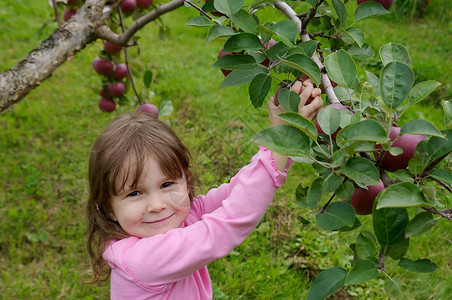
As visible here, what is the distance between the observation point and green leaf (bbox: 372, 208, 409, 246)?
2.12ft

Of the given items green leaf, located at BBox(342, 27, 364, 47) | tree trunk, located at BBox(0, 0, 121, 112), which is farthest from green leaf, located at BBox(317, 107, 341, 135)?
tree trunk, located at BBox(0, 0, 121, 112)

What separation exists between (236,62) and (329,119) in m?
0.21

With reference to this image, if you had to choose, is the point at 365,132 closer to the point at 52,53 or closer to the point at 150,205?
the point at 150,205

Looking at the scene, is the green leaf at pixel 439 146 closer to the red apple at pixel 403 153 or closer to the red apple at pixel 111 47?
the red apple at pixel 403 153

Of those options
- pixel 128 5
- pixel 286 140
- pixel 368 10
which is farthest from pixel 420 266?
pixel 128 5

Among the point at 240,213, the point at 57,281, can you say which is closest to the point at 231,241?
the point at 240,213

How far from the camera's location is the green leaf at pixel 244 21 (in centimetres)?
86

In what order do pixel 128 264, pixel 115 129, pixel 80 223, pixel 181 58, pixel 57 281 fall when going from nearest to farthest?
pixel 128 264 → pixel 115 129 → pixel 57 281 → pixel 80 223 → pixel 181 58

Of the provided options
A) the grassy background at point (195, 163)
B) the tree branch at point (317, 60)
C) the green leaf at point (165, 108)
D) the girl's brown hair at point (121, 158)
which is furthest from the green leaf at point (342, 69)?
the green leaf at point (165, 108)

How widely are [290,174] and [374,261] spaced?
1.85 meters

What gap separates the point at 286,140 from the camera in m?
0.66

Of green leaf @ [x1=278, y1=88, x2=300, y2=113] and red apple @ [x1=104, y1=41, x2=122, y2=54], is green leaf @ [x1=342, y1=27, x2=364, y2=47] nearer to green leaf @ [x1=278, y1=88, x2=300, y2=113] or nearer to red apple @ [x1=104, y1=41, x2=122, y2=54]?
green leaf @ [x1=278, y1=88, x2=300, y2=113]

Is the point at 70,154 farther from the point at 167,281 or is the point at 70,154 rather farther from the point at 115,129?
the point at 167,281

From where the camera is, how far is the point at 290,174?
2516 mm
